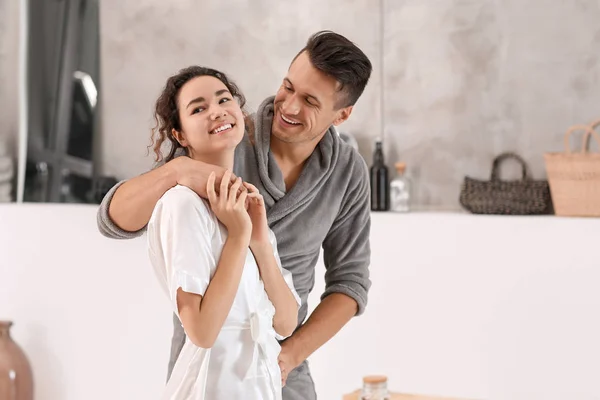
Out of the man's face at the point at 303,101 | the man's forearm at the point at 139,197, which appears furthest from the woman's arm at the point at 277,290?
the man's face at the point at 303,101

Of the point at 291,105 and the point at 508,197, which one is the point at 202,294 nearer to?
the point at 291,105

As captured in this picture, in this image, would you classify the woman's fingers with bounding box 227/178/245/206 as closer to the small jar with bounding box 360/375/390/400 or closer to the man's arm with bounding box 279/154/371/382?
the man's arm with bounding box 279/154/371/382

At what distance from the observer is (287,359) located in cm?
199

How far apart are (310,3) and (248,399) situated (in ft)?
9.76

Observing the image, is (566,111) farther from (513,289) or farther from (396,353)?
(396,353)

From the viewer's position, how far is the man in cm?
194

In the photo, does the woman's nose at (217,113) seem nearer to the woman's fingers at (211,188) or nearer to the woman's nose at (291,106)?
the woman's fingers at (211,188)

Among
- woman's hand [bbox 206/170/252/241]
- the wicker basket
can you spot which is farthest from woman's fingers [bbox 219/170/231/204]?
the wicker basket

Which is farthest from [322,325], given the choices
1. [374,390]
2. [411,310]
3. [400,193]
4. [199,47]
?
[199,47]

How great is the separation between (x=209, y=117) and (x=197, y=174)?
0.13 m

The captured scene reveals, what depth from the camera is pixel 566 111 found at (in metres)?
3.94

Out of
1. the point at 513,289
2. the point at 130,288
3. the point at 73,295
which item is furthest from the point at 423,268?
the point at 73,295

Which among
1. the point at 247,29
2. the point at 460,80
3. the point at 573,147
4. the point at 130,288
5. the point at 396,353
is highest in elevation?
the point at 247,29

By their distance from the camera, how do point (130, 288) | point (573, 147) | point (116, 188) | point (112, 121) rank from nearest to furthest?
point (116, 188)
point (573, 147)
point (130, 288)
point (112, 121)
